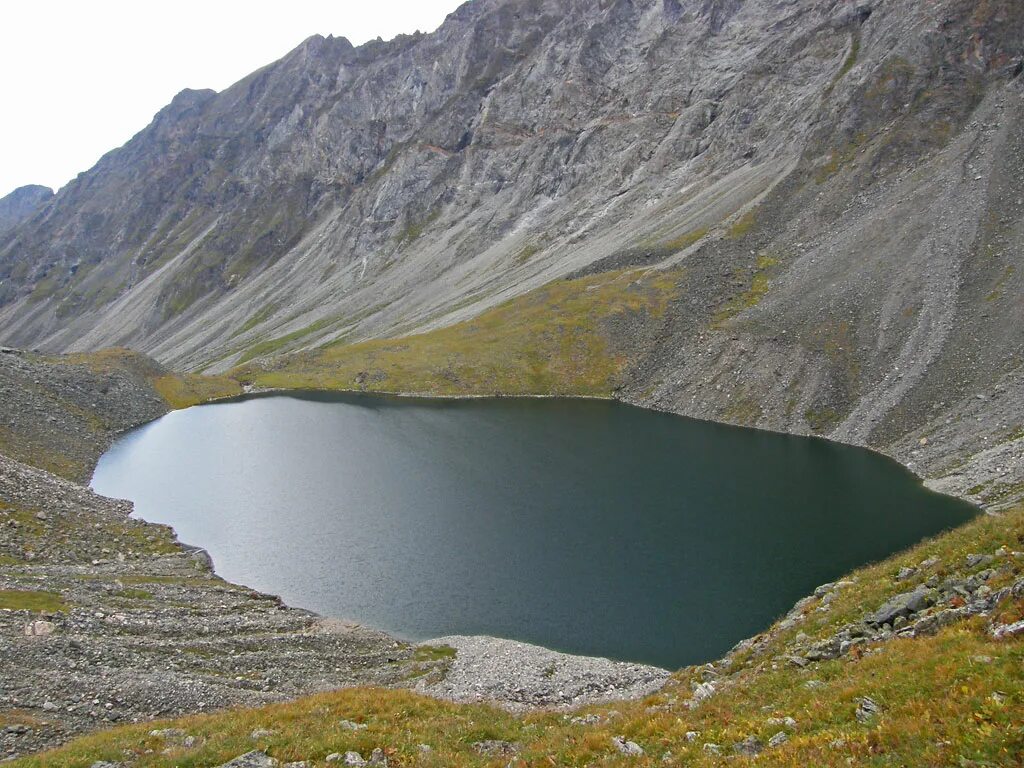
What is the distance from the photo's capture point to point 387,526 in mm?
60312

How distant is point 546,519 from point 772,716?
4345cm

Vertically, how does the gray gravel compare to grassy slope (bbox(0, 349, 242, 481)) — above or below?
below

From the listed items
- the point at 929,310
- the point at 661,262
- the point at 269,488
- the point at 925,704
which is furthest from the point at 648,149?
the point at 925,704

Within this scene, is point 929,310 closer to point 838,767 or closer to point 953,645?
point 953,645

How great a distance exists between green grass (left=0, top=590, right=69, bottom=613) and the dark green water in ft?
49.5

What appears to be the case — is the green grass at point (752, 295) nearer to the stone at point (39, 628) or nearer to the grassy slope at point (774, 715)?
the grassy slope at point (774, 715)

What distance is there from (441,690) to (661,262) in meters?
113

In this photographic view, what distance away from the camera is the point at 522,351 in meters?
122

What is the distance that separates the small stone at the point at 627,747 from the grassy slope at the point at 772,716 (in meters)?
0.23

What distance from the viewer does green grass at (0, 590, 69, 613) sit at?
33.8m

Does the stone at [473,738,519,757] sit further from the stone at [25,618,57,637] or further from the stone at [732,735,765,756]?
the stone at [25,618,57,637]

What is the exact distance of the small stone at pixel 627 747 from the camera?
658 inches

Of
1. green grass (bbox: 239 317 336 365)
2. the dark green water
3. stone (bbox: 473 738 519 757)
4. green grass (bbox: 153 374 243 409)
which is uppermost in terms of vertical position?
A: green grass (bbox: 239 317 336 365)

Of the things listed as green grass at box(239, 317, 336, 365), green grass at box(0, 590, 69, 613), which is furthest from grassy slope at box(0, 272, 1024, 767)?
green grass at box(239, 317, 336, 365)
